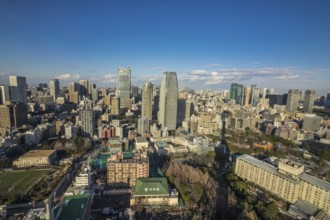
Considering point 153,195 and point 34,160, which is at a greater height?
point 153,195

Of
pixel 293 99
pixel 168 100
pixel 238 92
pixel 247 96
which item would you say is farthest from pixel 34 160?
pixel 238 92

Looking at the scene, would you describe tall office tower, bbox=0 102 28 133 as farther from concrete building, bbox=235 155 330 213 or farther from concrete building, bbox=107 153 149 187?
concrete building, bbox=235 155 330 213

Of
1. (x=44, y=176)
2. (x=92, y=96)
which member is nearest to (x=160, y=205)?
(x=44, y=176)

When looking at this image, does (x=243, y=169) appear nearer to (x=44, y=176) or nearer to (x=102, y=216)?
(x=102, y=216)

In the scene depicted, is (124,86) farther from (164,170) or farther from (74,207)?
(74,207)

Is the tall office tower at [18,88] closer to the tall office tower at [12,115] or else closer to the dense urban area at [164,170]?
the dense urban area at [164,170]

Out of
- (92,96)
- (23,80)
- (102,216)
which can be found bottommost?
(102,216)
